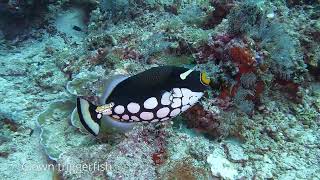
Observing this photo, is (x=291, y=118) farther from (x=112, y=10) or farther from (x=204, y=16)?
(x=112, y=10)

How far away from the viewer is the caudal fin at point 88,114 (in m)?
2.30

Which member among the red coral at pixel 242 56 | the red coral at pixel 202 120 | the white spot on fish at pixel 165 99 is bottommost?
the red coral at pixel 202 120

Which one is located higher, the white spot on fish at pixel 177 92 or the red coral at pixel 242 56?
the white spot on fish at pixel 177 92

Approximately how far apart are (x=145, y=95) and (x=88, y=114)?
0.40 metres

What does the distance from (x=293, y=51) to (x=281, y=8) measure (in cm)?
100

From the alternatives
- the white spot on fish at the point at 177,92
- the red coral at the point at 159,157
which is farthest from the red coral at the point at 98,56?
the white spot on fish at the point at 177,92

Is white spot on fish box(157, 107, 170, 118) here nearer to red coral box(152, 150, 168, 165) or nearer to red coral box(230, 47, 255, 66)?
red coral box(152, 150, 168, 165)

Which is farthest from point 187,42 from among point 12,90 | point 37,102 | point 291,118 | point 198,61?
point 12,90

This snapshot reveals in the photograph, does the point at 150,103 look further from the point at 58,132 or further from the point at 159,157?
the point at 58,132

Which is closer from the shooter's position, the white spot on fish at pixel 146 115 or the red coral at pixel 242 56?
the white spot on fish at pixel 146 115

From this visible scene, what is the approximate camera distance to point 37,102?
4727 millimetres

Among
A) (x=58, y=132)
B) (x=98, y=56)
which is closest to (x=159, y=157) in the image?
(x=58, y=132)

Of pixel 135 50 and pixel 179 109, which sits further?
pixel 135 50

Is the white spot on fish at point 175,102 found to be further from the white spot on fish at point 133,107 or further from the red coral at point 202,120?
the red coral at point 202,120
